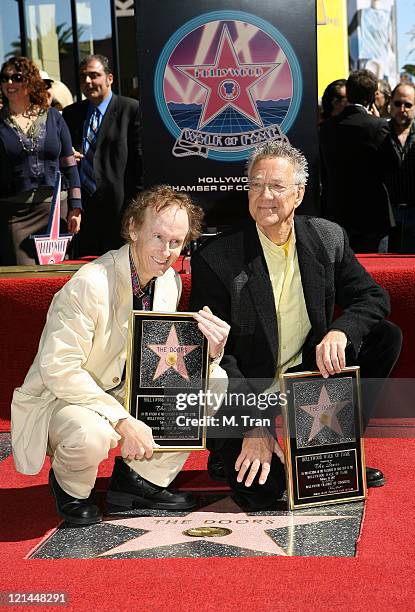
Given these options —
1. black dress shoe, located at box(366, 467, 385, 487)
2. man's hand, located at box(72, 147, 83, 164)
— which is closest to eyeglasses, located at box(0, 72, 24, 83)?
man's hand, located at box(72, 147, 83, 164)

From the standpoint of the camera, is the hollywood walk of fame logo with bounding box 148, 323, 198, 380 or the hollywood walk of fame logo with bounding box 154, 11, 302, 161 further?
the hollywood walk of fame logo with bounding box 154, 11, 302, 161

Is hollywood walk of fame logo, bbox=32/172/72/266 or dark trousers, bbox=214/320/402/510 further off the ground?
hollywood walk of fame logo, bbox=32/172/72/266

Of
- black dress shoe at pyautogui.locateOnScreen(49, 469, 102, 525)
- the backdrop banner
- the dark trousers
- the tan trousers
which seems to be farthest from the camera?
the backdrop banner

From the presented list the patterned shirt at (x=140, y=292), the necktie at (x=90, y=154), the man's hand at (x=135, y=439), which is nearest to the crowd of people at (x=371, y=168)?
the necktie at (x=90, y=154)

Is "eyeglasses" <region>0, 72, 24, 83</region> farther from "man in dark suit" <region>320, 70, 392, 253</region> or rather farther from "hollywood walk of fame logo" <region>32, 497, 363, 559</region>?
"hollywood walk of fame logo" <region>32, 497, 363, 559</region>

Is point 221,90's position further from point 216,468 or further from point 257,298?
point 216,468

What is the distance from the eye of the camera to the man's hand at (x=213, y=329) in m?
2.95

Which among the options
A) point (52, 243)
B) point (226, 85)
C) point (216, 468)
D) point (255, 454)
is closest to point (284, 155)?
point (255, 454)

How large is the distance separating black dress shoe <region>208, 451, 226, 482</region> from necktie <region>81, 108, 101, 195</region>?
2.55 metres

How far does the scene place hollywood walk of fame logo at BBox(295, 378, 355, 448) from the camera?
9.78 feet

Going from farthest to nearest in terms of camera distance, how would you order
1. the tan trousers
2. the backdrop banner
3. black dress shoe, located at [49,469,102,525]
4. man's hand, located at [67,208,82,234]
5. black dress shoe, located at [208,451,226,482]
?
1. man's hand, located at [67,208,82,234]
2. the backdrop banner
3. black dress shoe, located at [208,451,226,482]
4. black dress shoe, located at [49,469,102,525]
5. the tan trousers

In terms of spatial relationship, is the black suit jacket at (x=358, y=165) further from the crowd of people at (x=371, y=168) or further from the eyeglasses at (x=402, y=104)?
the eyeglasses at (x=402, y=104)

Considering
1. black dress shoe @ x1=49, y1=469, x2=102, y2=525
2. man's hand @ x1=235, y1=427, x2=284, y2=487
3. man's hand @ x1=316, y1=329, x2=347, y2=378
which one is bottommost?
black dress shoe @ x1=49, y1=469, x2=102, y2=525

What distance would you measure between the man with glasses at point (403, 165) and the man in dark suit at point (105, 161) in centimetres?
144
